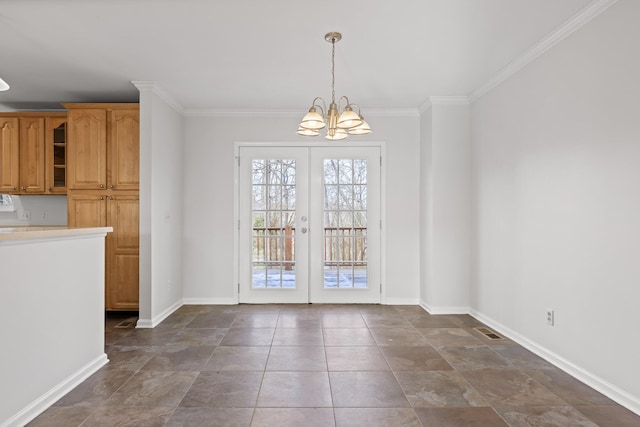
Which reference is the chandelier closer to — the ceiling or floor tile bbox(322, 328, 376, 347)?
the ceiling

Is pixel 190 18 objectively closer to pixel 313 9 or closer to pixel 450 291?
pixel 313 9

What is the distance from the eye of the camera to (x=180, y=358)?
304 centimetres

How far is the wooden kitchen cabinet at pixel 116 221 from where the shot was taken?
412 centimetres

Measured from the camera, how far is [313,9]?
252 centimetres

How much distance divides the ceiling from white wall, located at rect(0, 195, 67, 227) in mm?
1303

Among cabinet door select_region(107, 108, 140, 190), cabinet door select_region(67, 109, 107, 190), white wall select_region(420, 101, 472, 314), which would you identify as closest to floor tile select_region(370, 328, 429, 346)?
white wall select_region(420, 101, 472, 314)

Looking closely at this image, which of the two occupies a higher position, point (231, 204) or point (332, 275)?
point (231, 204)

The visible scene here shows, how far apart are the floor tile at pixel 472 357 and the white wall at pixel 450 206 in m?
1.13

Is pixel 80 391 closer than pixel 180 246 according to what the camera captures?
Yes

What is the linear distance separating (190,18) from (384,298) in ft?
12.4

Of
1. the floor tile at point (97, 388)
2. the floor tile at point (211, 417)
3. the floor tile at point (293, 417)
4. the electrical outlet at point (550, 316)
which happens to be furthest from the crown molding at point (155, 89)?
the electrical outlet at point (550, 316)

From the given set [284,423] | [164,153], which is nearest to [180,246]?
[164,153]

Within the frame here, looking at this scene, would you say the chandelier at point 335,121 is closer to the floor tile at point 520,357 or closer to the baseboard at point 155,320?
the floor tile at point 520,357

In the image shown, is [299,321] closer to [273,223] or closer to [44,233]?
[273,223]
